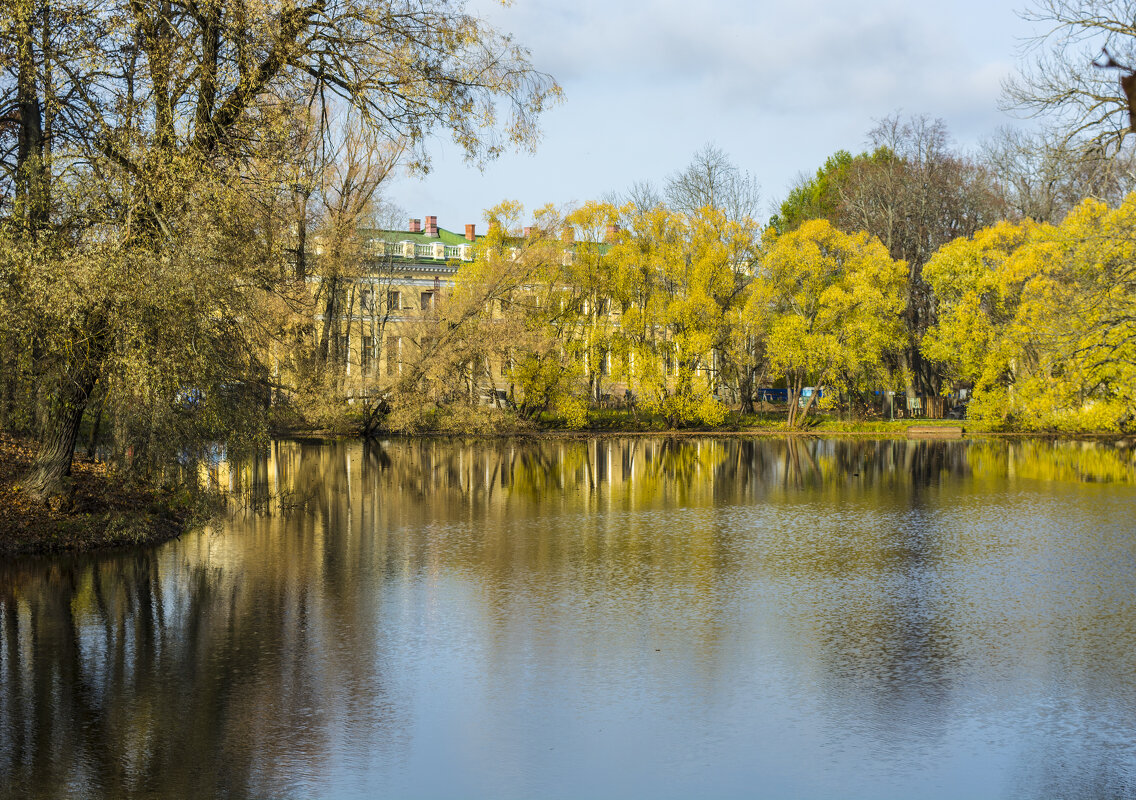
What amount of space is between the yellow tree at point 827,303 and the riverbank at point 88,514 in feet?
129

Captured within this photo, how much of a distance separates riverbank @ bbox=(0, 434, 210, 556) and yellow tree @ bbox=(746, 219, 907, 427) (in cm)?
3939

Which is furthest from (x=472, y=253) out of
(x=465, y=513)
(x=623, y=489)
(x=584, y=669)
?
(x=584, y=669)

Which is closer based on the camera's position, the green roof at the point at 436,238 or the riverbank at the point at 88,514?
the riverbank at the point at 88,514

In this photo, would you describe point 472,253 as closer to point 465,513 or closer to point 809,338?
point 809,338

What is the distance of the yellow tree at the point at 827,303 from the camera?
53.3m

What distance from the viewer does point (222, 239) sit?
52.9 ft

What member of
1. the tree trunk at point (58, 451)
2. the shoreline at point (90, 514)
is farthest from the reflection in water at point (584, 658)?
the tree trunk at point (58, 451)

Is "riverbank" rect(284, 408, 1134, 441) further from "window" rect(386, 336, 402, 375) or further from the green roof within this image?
the green roof

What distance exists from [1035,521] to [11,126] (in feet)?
71.7

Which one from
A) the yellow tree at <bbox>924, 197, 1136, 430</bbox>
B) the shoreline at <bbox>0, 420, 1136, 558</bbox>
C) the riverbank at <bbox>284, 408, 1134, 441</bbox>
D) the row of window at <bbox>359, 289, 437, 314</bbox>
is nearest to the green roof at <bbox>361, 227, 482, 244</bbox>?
the row of window at <bbox>359, 289, 437, 314</bbox>

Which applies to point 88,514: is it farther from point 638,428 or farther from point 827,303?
point 827,303

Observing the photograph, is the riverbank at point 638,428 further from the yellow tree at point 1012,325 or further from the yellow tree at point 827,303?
the yellow tree at point 827,303

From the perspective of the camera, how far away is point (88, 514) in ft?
57.0

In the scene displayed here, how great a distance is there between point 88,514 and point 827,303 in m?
43.1
